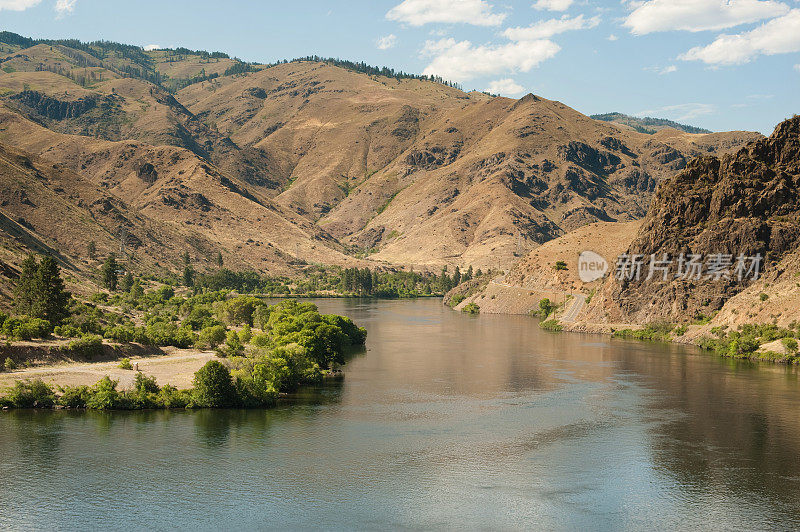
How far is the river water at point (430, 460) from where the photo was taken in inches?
2015

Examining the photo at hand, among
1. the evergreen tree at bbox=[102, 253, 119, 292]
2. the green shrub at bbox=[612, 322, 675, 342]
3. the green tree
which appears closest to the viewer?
the green shrub at bbox=[612, 322, 675, 342]

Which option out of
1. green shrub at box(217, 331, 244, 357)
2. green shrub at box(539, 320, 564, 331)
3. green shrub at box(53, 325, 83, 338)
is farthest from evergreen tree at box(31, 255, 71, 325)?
green shrub at box(539, 320, 564, 331)

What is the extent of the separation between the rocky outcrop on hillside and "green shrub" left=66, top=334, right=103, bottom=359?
102 metres

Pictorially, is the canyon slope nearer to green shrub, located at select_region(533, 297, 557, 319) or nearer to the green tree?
green shrub, located at select_region(533, 297, 557, 319)

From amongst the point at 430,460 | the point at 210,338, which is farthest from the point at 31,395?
the point at 430,460

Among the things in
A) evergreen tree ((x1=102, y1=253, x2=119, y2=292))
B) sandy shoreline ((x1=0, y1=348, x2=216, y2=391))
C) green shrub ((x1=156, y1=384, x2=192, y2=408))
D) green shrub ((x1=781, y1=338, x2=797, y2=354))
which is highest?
evergreen tree ((x1=102, y1=253, x2=119, y2=292))

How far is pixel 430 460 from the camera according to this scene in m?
62.4

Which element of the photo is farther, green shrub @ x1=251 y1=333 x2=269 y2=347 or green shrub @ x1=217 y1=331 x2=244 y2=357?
green shrub @ x1=251 y1=333 x2=269 y2=347

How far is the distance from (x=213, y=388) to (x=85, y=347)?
63.1 ft

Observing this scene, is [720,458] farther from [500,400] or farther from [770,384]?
[770,384]

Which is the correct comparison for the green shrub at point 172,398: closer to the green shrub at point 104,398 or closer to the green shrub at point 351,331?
→ the green shrub at point 104,398

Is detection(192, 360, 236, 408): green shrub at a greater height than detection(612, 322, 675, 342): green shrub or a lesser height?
lesser

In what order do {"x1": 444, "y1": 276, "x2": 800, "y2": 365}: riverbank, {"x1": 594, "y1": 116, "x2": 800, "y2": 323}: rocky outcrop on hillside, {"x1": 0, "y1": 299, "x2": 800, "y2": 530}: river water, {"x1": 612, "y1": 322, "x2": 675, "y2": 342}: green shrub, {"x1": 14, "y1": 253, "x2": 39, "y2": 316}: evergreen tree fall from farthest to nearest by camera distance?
{"x1": 612, "y1": 322, "x2": 675, "y2": 342}: green shrub < {"x1": 594, "y1": 116, "x2": 800, "y2": 323}: rocky outcrop on hillside < {"x1": 444, "y1": 276, "x2": 800, "y2": 365}: riverbank < {"x1": 14, "y1": 253, "x2": 39, "y2": 316}: evergreen tree < {"x1": 0, "y1": 299, "x2": 800, "y2": 530}: river water

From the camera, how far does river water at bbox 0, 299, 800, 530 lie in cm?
5119
